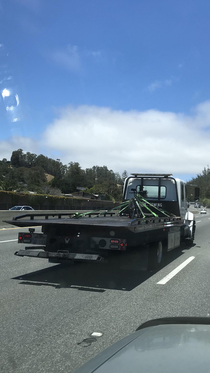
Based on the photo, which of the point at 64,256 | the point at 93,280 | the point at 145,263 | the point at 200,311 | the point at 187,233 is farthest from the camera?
the point at 187,233

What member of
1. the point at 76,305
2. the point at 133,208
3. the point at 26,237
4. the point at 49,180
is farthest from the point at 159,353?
the point at 49,180

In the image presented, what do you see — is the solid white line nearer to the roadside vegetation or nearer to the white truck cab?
the white truck cab

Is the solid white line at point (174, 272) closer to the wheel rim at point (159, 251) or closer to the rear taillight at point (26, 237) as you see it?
the wheel rim at point (159, 251)

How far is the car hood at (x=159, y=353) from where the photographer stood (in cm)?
206

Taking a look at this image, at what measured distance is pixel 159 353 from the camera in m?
2.27

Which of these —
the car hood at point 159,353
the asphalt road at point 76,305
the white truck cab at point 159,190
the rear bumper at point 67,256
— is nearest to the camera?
the car hood at point 159,353

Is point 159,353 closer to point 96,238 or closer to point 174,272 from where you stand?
point 96,238

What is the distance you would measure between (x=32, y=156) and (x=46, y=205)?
13736 cm

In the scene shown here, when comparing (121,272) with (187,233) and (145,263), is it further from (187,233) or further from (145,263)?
(187,233)

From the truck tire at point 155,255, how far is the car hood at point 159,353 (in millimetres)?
5631

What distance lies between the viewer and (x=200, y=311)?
5676 millimetres

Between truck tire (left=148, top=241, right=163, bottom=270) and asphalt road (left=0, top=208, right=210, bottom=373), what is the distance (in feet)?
0.69

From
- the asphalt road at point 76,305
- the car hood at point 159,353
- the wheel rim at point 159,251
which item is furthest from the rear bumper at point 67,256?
the car hood at point 159,353

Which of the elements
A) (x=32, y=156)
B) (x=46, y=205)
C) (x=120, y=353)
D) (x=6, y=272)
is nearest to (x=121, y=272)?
(x=6, y=272)
